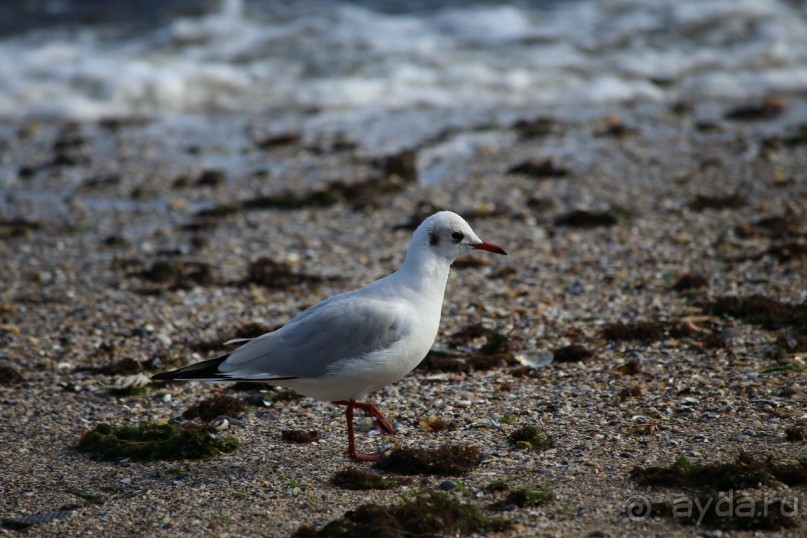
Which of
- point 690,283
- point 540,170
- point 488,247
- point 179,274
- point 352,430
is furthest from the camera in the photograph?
point 540,170

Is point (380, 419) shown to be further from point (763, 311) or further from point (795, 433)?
point (763, 311)

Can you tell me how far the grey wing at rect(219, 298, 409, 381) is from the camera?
17.3 ft

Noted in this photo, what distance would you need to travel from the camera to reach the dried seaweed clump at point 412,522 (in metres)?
4.29

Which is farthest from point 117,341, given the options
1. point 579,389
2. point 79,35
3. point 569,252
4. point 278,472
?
point 79,35

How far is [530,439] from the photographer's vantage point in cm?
541

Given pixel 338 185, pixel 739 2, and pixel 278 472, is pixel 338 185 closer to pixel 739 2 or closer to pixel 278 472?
pixel 278 472

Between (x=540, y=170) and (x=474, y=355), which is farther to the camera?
(x=540, y=170)

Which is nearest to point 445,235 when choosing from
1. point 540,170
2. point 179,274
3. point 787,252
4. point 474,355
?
point 474,355

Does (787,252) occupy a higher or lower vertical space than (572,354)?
higher

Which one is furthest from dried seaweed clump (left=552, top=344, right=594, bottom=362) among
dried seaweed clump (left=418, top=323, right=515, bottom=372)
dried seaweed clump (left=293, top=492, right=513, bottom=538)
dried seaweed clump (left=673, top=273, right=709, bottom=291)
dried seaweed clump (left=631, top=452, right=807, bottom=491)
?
dried seaweed clump (left=293, top=492, right=513, bottom=538)

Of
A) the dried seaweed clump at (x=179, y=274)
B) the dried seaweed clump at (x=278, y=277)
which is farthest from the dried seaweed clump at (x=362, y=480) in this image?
the dried seaweed clump at (x=179, y=274)

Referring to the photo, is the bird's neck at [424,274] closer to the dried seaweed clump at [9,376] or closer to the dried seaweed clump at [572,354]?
the dried seaweed clump at [572,354]

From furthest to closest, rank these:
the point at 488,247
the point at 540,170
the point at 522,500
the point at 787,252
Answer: the point at 540,170
the point at 787,252
the point at 488,247
the point at 522,500

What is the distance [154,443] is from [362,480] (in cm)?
145
